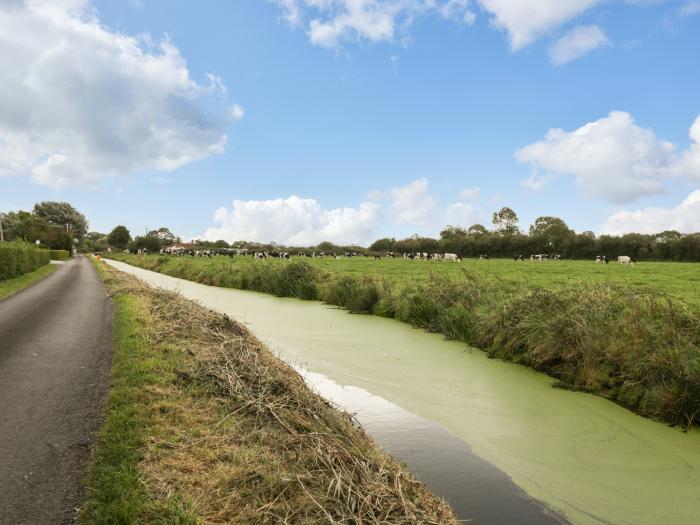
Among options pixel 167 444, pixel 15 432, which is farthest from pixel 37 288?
pixel 167 444

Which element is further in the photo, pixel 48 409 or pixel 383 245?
pixel 383 245

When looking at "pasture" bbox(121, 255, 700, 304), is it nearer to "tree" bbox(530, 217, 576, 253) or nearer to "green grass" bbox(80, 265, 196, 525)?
"green grass" bbox(80, 265, 196, 525)

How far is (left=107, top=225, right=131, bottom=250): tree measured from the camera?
5030 inches

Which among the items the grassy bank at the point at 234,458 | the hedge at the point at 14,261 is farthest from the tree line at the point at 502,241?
the grassy bank at the point at 234,458

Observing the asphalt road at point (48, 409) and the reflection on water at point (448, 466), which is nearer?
the asphalt road at point (48, 409)

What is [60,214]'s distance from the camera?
123m

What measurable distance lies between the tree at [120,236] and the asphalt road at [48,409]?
129021mm

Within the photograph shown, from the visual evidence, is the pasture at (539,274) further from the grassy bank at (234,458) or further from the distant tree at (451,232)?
the distant tree at (451,232)

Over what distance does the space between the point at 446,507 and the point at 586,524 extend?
129 centimetres

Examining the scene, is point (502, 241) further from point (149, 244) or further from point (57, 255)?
point (149, 244)

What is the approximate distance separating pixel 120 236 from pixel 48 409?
138 metres

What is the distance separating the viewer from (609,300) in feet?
27.7

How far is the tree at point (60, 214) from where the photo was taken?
395ft

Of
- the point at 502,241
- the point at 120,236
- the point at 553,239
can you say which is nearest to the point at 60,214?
the point at 120,236
